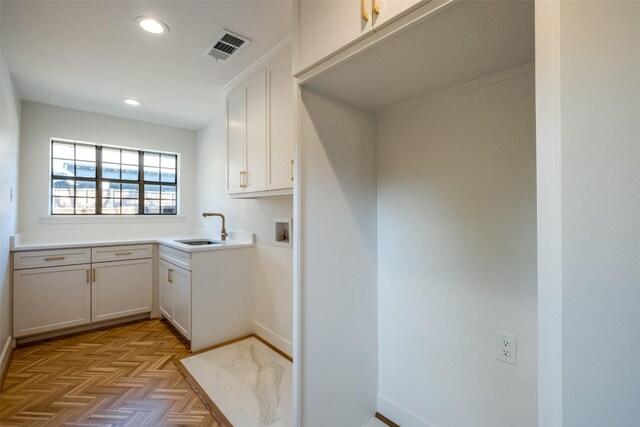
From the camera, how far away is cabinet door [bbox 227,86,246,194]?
242 cm

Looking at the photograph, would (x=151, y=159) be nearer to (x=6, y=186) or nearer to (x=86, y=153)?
(x=86, y=153)

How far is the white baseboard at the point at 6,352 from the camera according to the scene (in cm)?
208

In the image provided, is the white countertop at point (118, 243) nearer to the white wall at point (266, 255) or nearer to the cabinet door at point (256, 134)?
the white wall at point (266, 255)

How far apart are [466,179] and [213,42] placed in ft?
6.03

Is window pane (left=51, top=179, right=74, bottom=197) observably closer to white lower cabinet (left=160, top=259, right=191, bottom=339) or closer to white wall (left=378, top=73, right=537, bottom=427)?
white lower cabinet (left=160, top=259, right=191, bottom=339)

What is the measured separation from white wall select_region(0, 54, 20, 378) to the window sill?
492 mm

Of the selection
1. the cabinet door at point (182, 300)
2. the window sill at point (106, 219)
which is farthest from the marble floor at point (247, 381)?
the window sill at point (106, 219)

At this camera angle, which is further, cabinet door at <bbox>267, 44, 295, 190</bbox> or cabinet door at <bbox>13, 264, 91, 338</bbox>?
cabinet door at <bbox>13, 264, 91, 338</bbox>

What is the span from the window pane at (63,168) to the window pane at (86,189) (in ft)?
0.46

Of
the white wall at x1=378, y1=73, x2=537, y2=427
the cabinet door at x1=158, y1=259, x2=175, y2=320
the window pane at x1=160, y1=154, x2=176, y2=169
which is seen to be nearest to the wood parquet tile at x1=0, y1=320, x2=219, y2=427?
the cabinet door at x1=158, y1=259, x2=175, y2=320

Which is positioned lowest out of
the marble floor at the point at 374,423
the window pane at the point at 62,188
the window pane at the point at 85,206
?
the marble floor at the point at 374,423

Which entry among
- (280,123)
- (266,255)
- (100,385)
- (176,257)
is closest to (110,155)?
(176,257)

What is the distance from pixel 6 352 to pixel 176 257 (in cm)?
138

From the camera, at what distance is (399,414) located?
1550 millimetres
